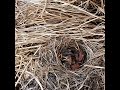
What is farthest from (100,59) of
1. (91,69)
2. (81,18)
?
(81,18)

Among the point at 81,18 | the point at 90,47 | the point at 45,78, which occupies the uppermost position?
the point at 81,18

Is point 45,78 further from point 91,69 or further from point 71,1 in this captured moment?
point 71,1

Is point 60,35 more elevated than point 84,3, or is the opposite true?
point 84,3

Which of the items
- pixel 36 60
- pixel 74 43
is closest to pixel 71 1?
pixel 74 43

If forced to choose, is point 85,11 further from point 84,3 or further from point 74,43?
point 74,43
